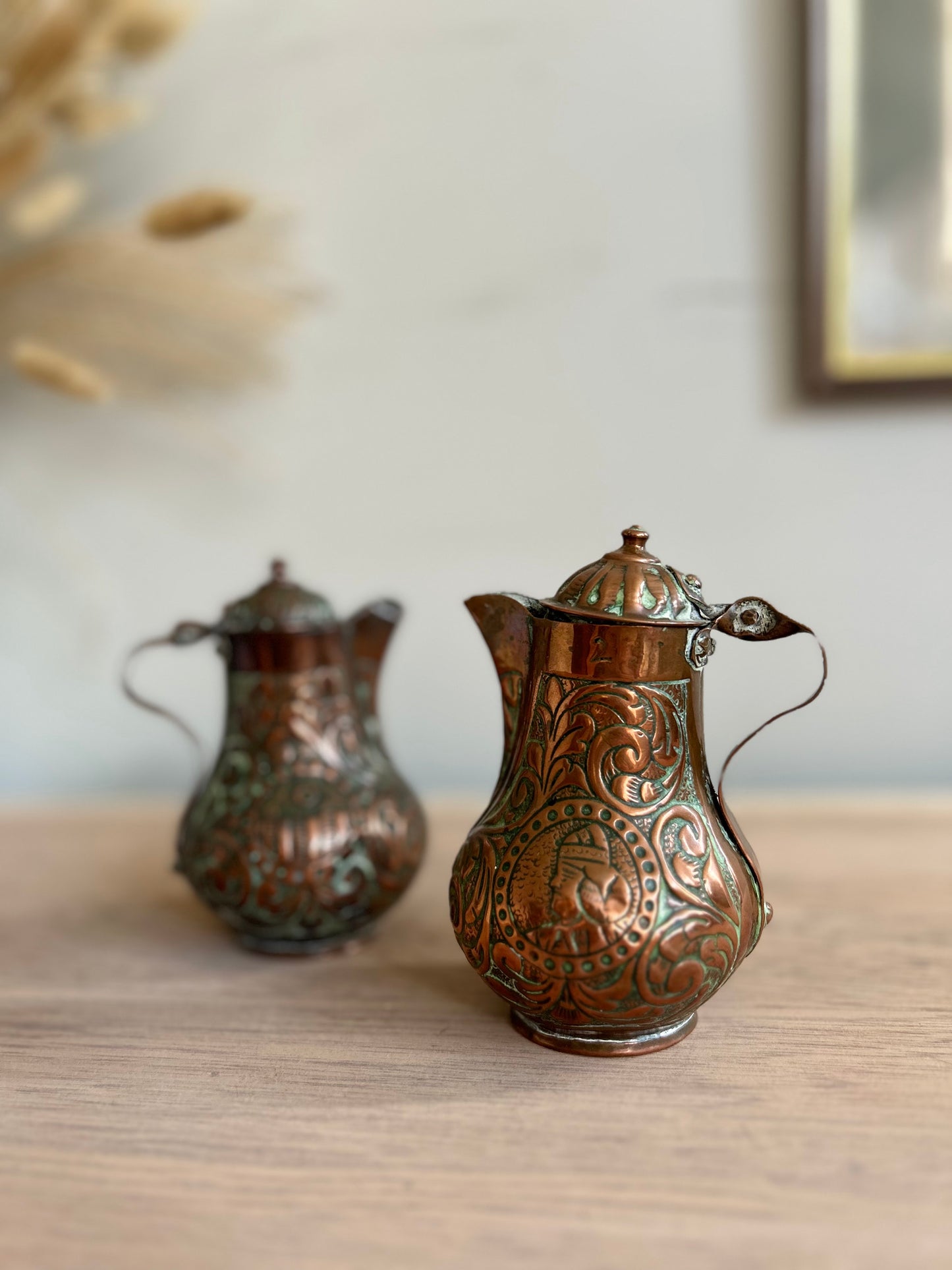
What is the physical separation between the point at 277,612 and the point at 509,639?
18 cm

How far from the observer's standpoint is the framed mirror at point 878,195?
817 mm

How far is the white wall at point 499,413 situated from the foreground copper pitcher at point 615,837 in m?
0.43

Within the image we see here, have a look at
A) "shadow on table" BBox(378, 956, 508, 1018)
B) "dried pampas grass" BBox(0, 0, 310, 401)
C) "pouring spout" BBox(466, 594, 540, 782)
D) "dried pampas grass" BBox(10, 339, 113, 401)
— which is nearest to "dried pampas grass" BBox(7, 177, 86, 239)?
"dried pampas grass" BBox(0, 0, 310, 401)

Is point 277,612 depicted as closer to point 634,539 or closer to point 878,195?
point 634,539

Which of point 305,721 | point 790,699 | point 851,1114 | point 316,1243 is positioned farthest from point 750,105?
point 316,1243

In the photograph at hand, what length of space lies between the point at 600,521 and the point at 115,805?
2.01ft

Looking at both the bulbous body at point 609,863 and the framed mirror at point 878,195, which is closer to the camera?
the bulbous body at point 609,863

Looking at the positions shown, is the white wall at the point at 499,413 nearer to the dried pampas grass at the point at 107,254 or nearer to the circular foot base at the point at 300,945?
the dried pampas grass at the point at 107,254

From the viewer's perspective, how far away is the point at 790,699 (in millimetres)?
973

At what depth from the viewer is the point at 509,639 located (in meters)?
0.56

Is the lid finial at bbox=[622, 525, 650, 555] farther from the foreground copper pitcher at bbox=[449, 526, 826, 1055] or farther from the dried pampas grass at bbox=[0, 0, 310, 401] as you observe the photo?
the dried pampas grass at bbox=[0, 0, 310, 401]

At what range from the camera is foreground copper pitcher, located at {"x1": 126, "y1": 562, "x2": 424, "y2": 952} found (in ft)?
2.07

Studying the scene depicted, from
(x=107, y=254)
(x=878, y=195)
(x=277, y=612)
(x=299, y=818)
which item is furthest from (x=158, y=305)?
(x=878, y=195)

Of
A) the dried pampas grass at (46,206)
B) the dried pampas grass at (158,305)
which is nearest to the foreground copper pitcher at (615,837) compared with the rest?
the dried pampas grass at (158,305)
